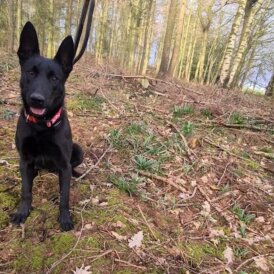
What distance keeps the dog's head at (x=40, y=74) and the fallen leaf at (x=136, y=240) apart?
1329 mm

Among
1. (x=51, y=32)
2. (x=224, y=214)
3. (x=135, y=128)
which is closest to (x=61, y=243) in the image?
(x=224, y=214)

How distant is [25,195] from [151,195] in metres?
1.41

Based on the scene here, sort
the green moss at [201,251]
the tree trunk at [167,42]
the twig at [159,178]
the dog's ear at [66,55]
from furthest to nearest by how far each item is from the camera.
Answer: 1. the tree trunk at [167,42]
2. the twig at [159,178]
3. the green moss at [201,251]
4. the dog's ear at [66,55]

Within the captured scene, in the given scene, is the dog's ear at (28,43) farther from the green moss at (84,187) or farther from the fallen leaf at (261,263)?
the fallen leaf at (261,263)

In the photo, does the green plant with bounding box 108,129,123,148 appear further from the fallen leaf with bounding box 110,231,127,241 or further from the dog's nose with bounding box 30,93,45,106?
the dog's nose with bounding box 30,93,45,106

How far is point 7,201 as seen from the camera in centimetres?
321

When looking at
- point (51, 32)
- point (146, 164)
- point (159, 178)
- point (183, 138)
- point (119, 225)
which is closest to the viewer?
point (119, 225)

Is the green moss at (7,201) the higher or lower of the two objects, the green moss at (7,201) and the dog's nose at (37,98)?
the lower

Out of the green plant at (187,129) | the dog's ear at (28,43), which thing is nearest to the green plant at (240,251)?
the green plant at (187,129)

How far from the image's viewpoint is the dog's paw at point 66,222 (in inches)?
115

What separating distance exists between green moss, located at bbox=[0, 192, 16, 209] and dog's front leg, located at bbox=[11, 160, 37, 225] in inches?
7.4

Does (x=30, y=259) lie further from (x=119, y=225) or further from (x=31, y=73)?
(x=31, y=73)

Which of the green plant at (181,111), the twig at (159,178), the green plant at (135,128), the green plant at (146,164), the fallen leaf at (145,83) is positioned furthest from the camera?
the fallen leaf at (145,83)

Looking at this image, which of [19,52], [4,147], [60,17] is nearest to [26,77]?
[19,52]
